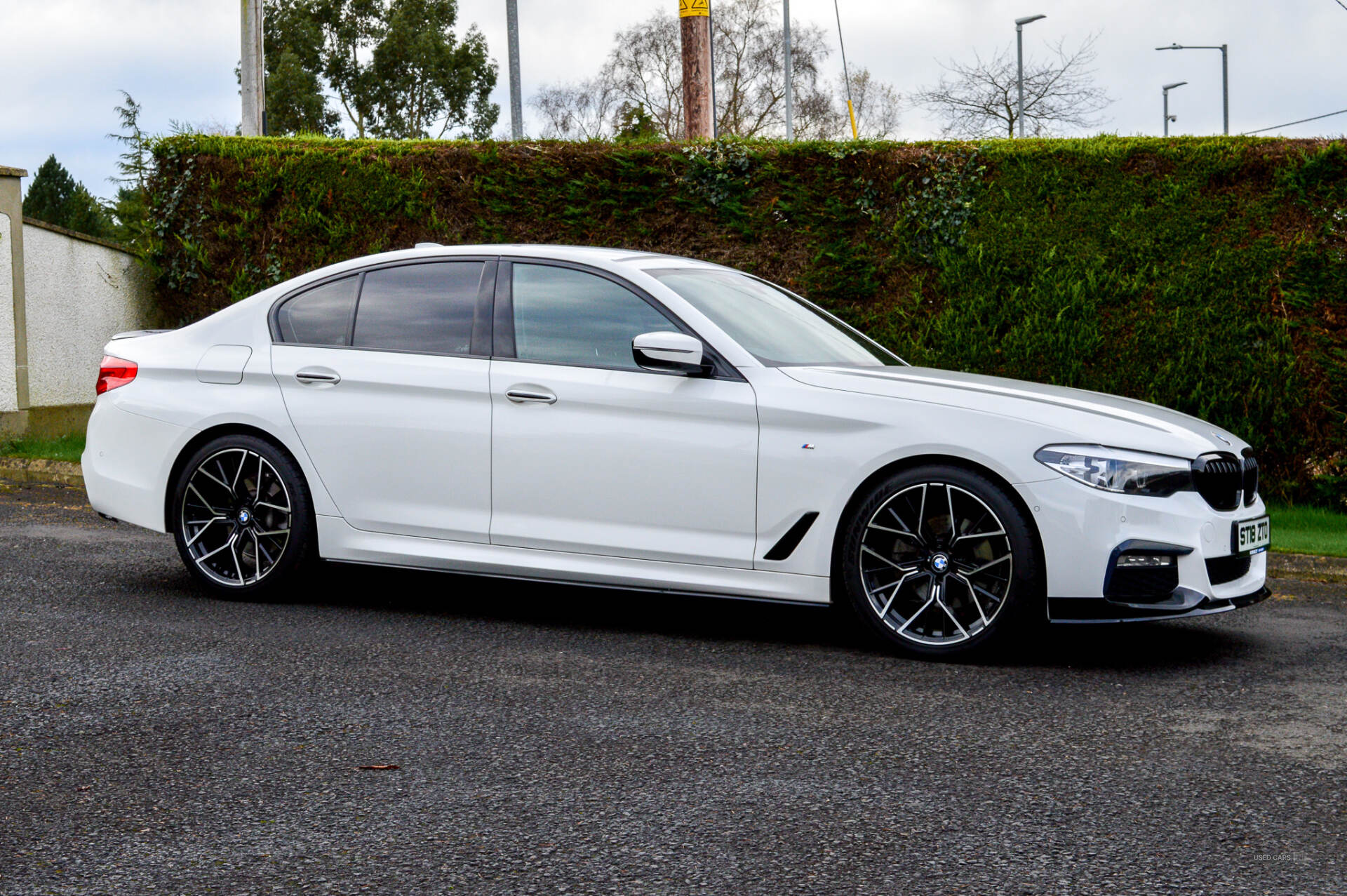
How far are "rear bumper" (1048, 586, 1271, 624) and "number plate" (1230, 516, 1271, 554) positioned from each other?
245 mm

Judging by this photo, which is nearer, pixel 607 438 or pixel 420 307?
pixel 607 438

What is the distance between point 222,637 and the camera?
5.88 m

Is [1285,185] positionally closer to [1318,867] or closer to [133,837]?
[1318,867]

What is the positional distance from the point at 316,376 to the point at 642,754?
Result: 2.98m

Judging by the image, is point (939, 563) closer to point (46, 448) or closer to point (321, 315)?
point (321, 315)

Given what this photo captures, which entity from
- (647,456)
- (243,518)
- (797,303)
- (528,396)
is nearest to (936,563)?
(647,456)

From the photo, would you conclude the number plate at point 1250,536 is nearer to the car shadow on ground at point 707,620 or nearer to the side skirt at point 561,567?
the car shadow on ground at point 707,620

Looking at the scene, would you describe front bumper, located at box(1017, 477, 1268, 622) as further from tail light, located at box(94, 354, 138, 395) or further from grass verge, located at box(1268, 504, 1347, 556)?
tail light, located at box(94, 354, 138, 395)

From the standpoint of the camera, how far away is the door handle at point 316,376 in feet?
21.2

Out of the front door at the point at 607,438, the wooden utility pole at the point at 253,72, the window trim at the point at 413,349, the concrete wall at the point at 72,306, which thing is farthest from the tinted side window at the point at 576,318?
the wooden utility pole at the point at 253,72

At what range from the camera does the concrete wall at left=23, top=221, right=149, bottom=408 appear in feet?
41.8

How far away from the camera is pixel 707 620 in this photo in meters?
6.49

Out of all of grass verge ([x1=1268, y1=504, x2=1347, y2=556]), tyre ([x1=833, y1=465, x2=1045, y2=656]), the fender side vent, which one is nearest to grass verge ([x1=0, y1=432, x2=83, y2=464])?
the fender side vent

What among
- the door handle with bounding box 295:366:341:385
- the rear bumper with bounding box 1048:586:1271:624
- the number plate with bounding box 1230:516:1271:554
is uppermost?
the door handle with bounding box 295:366:341:385
